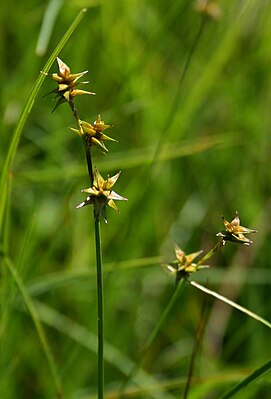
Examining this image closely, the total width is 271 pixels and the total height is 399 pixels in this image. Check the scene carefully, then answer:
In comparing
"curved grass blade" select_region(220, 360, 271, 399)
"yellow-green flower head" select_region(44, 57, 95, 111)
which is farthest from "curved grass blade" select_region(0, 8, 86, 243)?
"curved grass blade" select_region(220, 360, 271, 399)

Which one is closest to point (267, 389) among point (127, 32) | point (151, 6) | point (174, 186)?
point (174, 186)

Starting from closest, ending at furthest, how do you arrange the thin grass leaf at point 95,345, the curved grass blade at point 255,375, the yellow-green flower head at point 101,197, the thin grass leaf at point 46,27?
the yellow-green flower head at point 101,197, the curved grass blade at point 255,375, the thin grass leaf at point 46,27, the thin grass leaf at point 95,345

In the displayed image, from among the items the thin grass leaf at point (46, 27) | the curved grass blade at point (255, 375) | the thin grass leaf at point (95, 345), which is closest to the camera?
the curved grass blade at point (255, 375)

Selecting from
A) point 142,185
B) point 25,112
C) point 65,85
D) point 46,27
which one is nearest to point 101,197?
point 65,85

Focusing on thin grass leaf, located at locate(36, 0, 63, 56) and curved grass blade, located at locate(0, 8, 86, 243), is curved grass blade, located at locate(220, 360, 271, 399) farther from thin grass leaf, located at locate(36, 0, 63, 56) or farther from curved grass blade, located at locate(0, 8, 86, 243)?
thin grass leaf, located at locate(36, 0, 63, 56)

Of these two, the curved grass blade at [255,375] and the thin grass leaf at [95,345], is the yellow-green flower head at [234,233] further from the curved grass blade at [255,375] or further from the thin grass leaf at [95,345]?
the thin grass leaf at [95,345]

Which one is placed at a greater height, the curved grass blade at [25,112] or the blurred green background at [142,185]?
the blurred green background at [142,185]

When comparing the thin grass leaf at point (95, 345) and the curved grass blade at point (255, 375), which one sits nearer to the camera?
the curved grass blade at point (255, 375)

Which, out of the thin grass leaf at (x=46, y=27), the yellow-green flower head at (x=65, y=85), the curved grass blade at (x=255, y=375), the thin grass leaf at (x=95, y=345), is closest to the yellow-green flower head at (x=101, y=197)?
the yellow-green flower head at (x=65, y=85)

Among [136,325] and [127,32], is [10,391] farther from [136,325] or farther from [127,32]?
[127,32]
